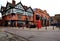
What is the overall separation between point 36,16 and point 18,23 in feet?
55.2

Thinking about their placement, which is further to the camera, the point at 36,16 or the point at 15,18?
the point at 36,16

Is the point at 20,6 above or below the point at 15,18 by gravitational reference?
above

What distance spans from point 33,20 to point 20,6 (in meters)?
11.9

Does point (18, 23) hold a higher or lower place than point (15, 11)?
lower

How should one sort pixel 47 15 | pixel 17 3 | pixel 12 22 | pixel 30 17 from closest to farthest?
pixel 12 22 → pixel 17 3 → pixel 30 17 → pixel 47 15

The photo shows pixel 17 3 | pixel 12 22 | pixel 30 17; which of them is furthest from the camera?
pixel 30 17

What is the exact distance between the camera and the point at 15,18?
72312 millimetres

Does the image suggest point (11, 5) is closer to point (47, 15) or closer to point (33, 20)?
point (33, 20)

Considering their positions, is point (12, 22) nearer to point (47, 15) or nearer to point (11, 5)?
point (11, 5)

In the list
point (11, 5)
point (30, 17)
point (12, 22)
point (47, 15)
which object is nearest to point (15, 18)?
point (12, 22)

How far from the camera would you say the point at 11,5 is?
75438 millimetres

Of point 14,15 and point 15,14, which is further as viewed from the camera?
point 15,14

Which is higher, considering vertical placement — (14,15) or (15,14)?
(15,14)

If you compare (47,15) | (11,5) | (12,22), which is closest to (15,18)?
(12,22)
